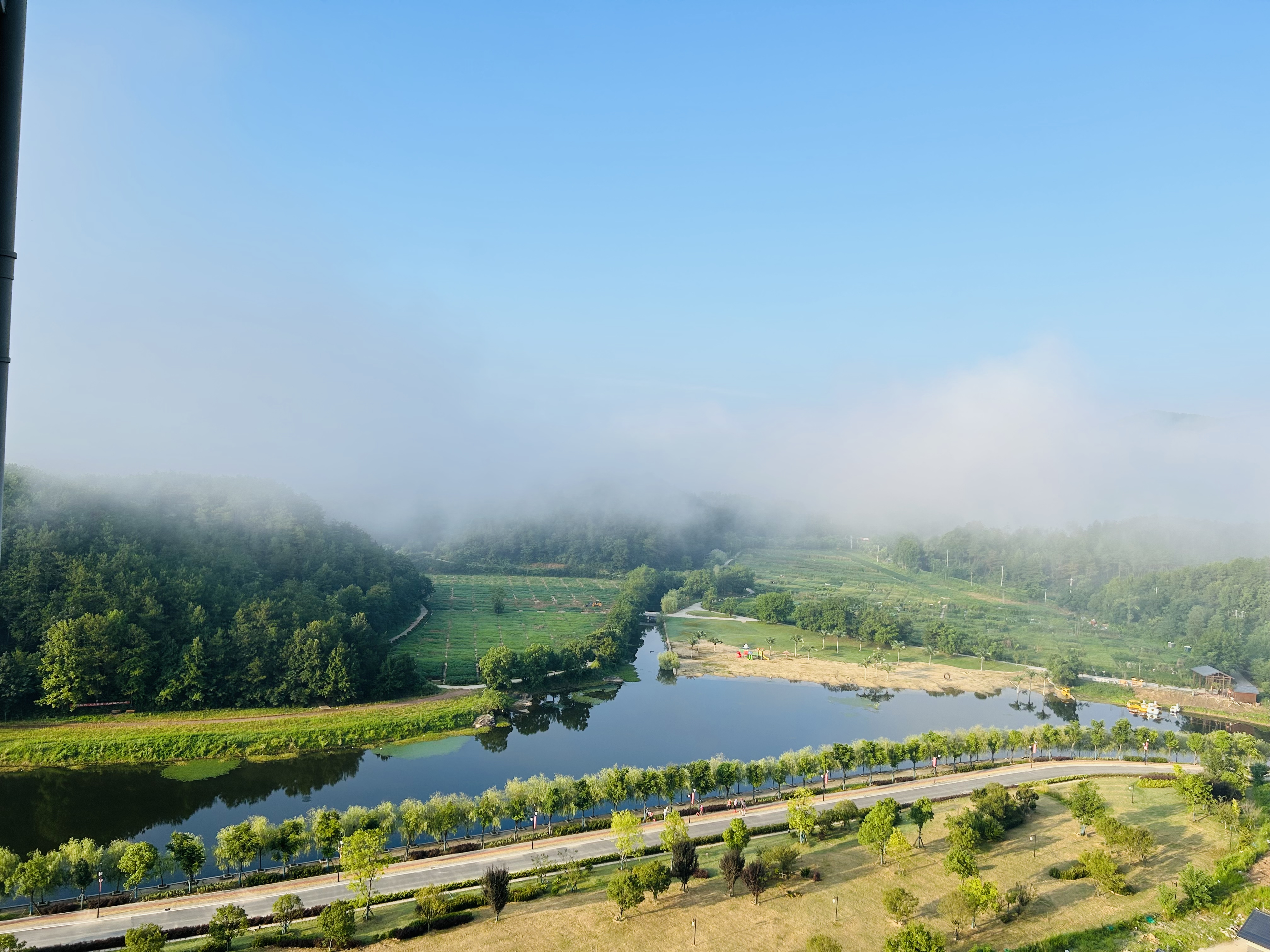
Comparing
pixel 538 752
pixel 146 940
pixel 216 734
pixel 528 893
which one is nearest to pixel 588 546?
pixel 538 752

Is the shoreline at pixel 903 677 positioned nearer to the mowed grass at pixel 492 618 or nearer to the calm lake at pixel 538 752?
the calm lake at pixel 538 752

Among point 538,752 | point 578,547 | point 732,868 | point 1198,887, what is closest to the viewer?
point 1198,887

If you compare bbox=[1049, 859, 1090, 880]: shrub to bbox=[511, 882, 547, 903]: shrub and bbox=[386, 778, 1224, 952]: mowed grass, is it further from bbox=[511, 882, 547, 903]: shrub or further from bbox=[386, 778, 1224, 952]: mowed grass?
bbox=[511, 882, 547, 903]: shrub

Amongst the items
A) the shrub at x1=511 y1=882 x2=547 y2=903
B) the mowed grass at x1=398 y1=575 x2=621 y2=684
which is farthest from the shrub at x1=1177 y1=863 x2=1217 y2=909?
the mowed grass at x1=398 y1=575 x2=621 y2=684

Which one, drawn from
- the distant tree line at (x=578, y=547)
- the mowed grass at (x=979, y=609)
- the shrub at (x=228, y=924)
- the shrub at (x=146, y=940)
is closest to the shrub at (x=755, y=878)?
the shrub at (x=228, y=924)

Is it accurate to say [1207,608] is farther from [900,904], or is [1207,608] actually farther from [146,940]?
[146,940]

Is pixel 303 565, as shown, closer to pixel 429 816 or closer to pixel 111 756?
pixel 111 756

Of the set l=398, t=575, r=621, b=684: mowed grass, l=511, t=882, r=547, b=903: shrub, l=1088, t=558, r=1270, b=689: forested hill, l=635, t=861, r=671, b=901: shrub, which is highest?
l=1088, t=558, r=1270, b=689: forested hill
